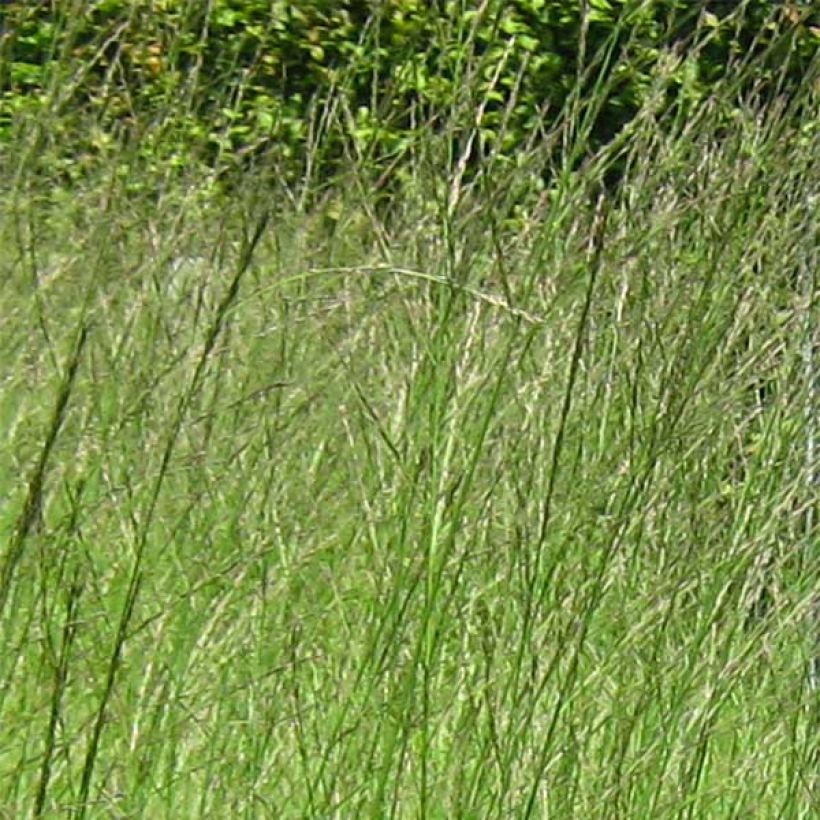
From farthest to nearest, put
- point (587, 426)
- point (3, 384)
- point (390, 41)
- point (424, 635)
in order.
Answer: point (390, 41)
point (3, 384)
point (587, 426)
point (424, 635)

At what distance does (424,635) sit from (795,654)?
2.75 feet

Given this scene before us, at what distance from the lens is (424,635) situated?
1546 mm

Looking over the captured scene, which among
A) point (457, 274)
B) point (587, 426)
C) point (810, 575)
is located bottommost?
point (810, 575)

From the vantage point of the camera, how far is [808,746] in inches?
75.4

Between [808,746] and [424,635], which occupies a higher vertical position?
[424,635]

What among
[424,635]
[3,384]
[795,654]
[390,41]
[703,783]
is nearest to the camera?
[424,635]

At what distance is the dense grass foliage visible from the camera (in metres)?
1.63

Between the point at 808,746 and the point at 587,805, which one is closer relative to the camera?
the point at 587,805

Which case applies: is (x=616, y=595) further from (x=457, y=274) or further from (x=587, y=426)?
(x=457, y=274)

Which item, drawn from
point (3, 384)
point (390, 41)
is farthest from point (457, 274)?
point (390, 41)

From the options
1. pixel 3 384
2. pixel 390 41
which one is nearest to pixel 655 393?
pixel 3 384

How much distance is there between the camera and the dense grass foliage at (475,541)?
1.63m

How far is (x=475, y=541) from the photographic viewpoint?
69.2 inches

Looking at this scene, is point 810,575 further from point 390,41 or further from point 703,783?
point 390,41
